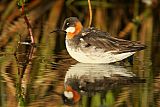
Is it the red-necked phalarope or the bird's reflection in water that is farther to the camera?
the red-necked phalarope

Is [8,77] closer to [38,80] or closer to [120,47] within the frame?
[38,80]

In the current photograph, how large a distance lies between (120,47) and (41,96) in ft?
4.48

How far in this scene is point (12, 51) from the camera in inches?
274

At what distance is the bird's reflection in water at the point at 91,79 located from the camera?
208 inches

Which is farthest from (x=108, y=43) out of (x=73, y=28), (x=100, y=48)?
(x=73, y=28)

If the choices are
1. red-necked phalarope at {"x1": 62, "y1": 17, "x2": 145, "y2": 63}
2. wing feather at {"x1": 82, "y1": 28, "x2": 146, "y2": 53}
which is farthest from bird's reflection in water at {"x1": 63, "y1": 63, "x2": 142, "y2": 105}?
wing feather at {"x1": 82, "y1": 28, "x2": 146, "y2": 53}

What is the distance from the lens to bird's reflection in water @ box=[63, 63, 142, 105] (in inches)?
208

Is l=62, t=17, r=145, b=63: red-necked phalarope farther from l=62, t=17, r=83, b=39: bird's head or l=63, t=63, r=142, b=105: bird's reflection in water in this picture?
l=62, t=17, r=83, b=39: bird's head

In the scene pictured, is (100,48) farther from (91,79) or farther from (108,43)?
(91,79)

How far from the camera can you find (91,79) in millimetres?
5715

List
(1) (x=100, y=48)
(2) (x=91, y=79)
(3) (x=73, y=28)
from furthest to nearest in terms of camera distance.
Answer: (3) (x=73, y=28) < (1) (x=100, y=48) < (2) (x=91, y=79)

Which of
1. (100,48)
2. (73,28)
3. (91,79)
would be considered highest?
(73,28)

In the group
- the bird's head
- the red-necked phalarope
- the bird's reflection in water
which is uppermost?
the bird's head

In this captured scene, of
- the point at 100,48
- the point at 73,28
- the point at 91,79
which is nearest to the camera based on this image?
the point at 91,79
